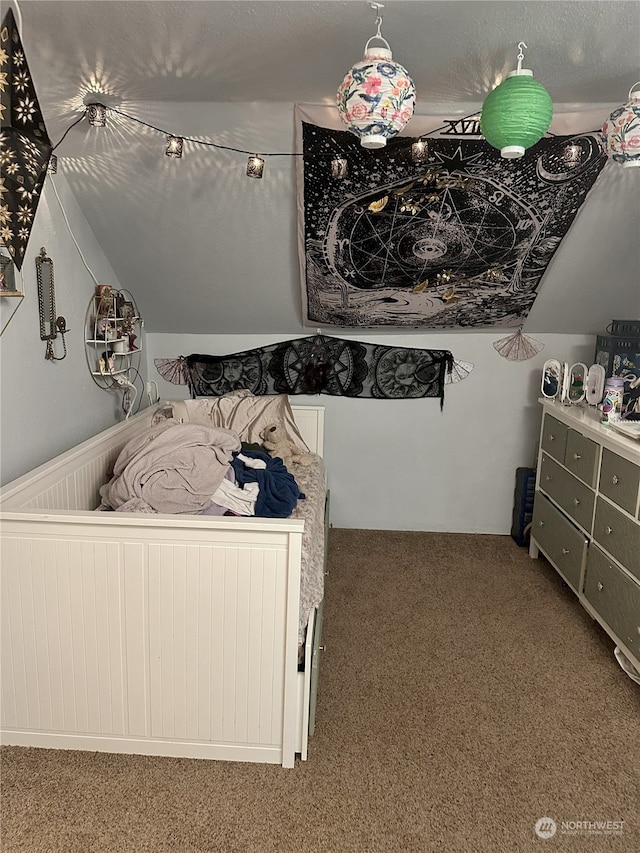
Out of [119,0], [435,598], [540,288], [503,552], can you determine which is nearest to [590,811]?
[435,598]

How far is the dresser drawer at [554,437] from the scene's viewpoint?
10.2 feet

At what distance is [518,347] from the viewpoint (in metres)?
3.69

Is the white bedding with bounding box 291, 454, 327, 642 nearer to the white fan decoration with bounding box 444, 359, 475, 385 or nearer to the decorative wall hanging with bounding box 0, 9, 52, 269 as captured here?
the white fan decoration with bounding box 444, 359, 475, 385

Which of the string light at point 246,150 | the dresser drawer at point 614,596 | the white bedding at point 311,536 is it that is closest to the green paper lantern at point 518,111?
the string light at point 246,150

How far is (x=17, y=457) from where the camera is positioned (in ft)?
7.62

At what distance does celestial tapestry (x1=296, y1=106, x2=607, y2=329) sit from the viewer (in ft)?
8.24

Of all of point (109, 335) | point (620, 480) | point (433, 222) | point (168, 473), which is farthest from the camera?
point (109, 335)

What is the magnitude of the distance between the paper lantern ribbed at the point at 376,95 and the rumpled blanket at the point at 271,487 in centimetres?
136

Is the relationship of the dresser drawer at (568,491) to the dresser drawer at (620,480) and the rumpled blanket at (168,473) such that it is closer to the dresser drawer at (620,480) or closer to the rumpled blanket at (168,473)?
the dresser drawer at (620,480)

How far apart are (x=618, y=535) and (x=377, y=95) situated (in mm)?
1862

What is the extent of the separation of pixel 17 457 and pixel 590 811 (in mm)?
2174

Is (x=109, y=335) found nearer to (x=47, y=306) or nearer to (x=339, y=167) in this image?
(x=47, y=306)

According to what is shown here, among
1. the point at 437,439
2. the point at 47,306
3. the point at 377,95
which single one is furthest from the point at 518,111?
Result: the point at 437,439

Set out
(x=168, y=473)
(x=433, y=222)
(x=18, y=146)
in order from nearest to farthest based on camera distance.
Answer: (x=18, y=146) < (x=168, y=473) < (x=433, y=222)
